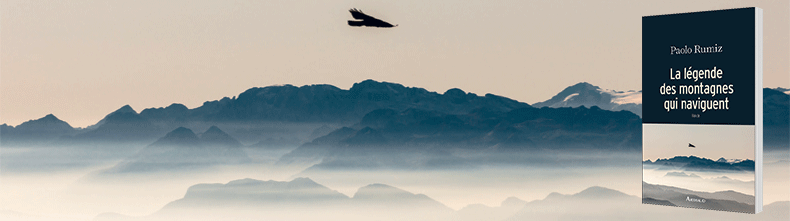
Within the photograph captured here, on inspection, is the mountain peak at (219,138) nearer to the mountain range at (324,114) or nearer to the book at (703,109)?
the mountain range at (324,114)

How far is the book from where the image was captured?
8.09 meters

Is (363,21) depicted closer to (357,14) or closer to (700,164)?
(357,14)

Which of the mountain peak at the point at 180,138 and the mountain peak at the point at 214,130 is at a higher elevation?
the mountain peak at the point at 214,130

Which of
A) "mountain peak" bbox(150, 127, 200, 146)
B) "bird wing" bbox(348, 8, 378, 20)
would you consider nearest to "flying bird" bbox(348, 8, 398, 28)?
"bird wing" bbox(348, 8, 378, 20)

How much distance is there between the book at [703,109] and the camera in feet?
26.6

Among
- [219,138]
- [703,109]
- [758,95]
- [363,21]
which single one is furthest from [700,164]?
[219,138]

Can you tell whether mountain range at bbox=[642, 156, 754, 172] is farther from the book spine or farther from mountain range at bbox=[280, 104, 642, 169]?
mountain range at bbox=[280, 104, 642, 169]

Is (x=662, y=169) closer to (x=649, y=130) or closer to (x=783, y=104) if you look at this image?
(x=649, y=130)

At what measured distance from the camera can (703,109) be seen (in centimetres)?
848

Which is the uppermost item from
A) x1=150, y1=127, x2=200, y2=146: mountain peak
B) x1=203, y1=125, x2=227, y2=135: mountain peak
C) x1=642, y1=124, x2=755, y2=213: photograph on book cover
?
x1=203, y1=125, x2=227, y2=135: mountain peak

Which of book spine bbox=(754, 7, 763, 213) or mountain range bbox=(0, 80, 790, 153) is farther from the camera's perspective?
mountain range bbox=(0, 80, 790, 153)

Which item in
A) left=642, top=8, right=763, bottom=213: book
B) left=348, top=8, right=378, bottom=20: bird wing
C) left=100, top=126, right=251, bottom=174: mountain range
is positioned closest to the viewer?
left=642, top=8, right=763, bottom=213: book

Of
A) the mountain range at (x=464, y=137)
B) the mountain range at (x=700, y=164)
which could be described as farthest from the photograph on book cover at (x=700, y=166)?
the mountain range at (x=464, y=137)

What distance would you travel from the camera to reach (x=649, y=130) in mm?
9023
